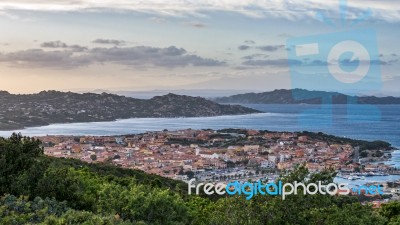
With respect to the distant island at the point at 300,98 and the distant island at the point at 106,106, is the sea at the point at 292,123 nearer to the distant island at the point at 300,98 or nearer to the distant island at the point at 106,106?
the distant island at the point at 106,106

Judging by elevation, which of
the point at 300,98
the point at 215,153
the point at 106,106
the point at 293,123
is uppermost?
the point at 300,98

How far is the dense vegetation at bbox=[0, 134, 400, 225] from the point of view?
7.59 meters

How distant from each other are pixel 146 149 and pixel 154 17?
1229cm

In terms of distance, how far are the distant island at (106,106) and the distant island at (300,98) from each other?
194 centimetres

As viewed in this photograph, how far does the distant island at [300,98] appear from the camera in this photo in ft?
104

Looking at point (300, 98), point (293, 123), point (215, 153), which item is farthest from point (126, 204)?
point (293, 123)

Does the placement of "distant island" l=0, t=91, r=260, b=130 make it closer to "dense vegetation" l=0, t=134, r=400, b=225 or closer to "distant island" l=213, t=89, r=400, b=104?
"distant island" l=213, t=89, r=400, b=104

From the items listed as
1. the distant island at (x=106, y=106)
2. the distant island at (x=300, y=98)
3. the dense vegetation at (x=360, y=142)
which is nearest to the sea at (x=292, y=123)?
the distant island at (x=106, y=106)

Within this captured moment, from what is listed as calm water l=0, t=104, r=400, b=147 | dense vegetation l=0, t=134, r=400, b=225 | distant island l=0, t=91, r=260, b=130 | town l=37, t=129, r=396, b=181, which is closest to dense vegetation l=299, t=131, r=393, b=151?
town l=37, t=129, r=396, b=181

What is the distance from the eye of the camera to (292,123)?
42688 mm

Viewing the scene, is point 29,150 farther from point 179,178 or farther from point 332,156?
point 332,156

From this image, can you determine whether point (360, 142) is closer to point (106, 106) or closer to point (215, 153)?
point (215, 153)

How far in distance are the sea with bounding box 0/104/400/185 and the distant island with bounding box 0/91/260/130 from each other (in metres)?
0.56

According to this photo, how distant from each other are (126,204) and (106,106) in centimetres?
3437
